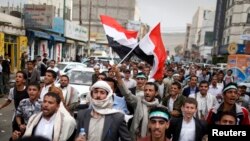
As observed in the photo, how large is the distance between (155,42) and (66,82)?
6.19ft

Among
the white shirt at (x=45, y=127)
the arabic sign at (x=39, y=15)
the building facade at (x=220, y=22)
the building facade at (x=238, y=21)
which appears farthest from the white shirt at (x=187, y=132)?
the building facade at (x=220, y=22)

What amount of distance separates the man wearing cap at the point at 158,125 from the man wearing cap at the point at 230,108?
1555 mm

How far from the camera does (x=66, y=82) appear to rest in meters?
6.83

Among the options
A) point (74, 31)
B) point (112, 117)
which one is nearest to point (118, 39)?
point (112, 117)

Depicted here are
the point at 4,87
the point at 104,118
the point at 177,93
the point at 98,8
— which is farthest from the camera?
the point at 98,8

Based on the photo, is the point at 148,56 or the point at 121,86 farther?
the point at 148,56

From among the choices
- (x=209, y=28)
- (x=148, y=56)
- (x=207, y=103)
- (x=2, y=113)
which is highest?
(x=209, y=28)

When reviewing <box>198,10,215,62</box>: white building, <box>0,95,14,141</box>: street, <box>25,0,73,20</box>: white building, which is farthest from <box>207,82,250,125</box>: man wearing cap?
<box>198,10,215,62</box>: white building

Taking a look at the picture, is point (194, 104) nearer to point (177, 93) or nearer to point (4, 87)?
point (177, 93)

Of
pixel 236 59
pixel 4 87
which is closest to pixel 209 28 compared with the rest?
pixel 236 59

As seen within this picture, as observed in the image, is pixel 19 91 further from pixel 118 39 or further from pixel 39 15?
pixel 39 15

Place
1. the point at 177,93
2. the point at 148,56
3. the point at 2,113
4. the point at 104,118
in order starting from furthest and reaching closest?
the point at 2,113, the point at 148,56, the point at 177,93, the point at 104,118

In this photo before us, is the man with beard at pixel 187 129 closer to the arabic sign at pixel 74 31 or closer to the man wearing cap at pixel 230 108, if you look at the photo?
the man wearing cap at pixel 230 108

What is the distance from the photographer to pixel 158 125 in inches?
139
